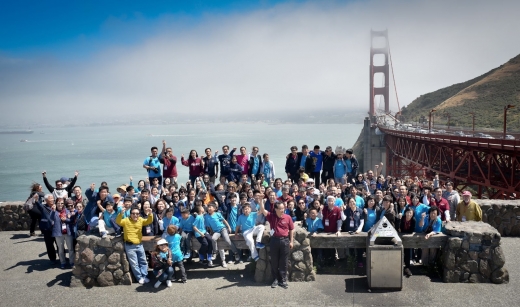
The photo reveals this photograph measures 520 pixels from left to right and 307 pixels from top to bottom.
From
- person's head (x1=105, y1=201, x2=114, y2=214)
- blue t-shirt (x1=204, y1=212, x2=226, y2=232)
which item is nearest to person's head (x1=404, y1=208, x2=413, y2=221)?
blue t-shirt (x1=204, y1=212, x2=226, y2=232)

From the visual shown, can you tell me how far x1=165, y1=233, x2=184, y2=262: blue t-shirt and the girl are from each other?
2.26 meters

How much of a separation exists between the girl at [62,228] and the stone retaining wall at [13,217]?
371cm

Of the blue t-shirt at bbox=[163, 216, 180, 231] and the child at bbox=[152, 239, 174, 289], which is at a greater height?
the blue t-shirt at bbox=[163, 216, 180, 231]

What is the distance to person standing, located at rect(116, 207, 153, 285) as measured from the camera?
22.8 ft

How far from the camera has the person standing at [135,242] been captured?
6953mm

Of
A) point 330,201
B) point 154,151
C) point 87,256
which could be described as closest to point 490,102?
point 154,151

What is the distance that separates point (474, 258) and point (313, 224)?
2723 mm

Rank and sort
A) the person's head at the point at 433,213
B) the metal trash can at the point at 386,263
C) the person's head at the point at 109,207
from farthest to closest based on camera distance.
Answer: the person's head at the point at 109,207
the person's head at the point at 433,213
the metal trash can at the point at 386,263

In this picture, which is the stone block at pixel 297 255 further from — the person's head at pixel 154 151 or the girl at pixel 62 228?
the person's head at pixel 154 151

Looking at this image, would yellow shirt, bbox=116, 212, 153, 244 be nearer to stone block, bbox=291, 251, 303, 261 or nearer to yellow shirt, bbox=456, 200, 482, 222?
stone block, bbox=291, 251, 303, 261

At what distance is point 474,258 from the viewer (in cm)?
665

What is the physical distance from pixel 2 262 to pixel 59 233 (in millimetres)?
1804

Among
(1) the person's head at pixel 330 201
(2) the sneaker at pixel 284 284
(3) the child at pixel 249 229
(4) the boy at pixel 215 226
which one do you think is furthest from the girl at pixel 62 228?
(1) the person's head at pixel 330 201

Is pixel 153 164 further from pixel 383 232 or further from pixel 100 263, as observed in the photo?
pixel 383 232
